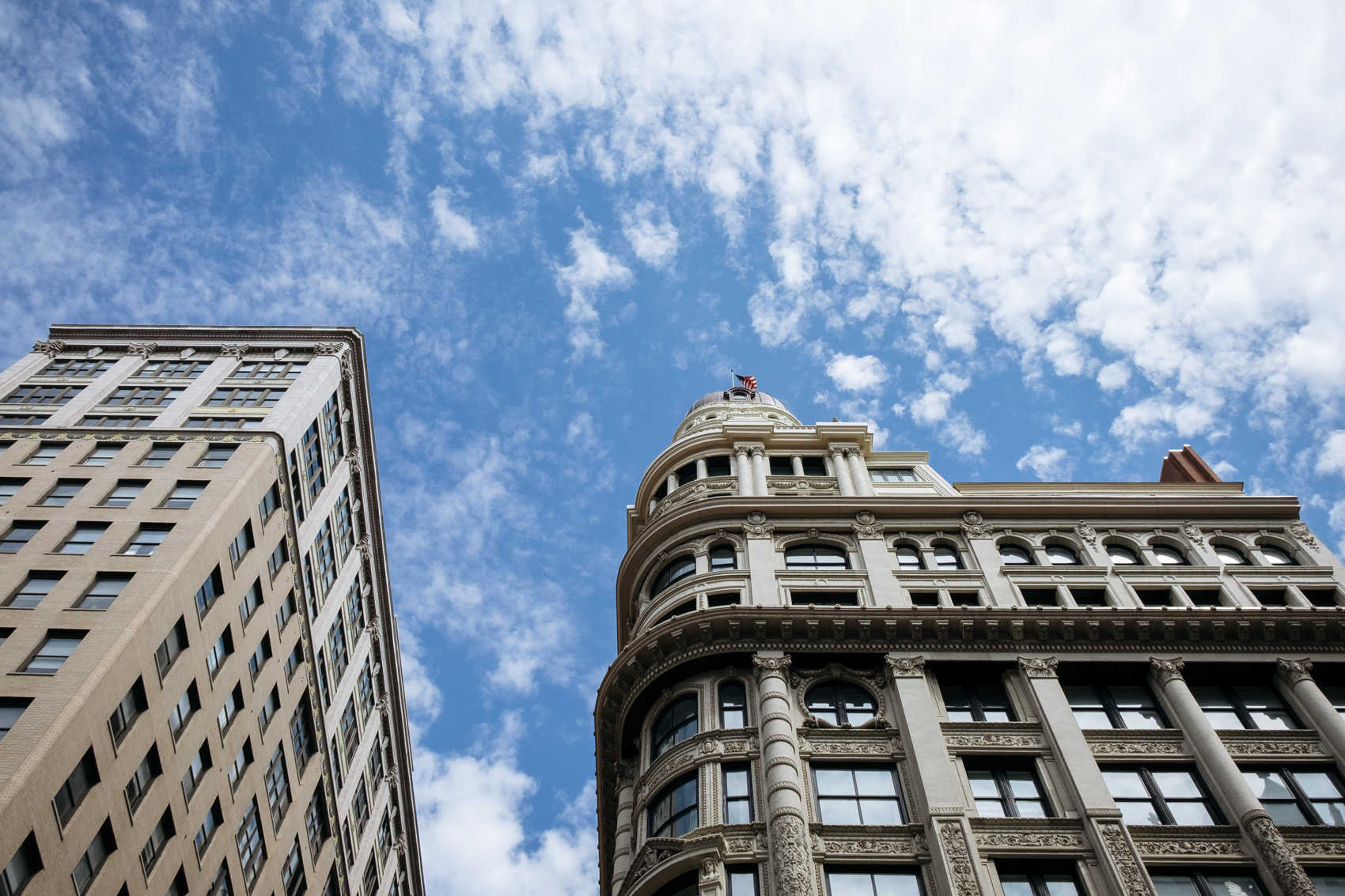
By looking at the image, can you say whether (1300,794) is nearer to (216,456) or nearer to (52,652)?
(52,652)

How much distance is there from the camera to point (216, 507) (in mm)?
47156

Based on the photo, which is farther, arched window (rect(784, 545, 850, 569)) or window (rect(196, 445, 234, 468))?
window (rect(196, 445, 234, 468))

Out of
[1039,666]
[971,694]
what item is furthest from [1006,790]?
[1039,666]

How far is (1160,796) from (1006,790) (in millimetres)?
4497

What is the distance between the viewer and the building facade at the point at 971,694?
29.4 meters

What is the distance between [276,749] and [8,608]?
47.8 ft

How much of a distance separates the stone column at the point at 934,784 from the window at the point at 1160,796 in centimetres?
487

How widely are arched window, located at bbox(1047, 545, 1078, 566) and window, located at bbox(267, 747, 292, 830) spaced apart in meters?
35.8

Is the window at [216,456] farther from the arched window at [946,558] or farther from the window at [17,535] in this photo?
the arched window at [946,558]

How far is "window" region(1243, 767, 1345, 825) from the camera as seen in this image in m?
31.1

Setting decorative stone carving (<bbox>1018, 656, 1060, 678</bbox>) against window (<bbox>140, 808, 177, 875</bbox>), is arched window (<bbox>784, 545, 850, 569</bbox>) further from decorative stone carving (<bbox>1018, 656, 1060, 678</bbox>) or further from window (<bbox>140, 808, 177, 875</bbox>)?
window (<bbox>140, 808, 177, 875</bbox>)

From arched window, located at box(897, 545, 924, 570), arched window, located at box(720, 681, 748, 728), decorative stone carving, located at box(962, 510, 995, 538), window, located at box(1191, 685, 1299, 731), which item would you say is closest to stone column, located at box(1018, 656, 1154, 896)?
window, located at box(1191, 685, 1299, 731)

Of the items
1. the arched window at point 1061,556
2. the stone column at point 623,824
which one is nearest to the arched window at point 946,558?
the arched window at point 1061,556

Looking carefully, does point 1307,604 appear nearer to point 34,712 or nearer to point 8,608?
point 34,712
